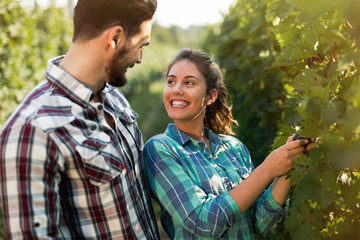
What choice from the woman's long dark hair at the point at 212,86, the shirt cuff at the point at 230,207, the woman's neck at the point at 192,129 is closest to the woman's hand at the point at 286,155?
the shirt cuff at the point at 230,207

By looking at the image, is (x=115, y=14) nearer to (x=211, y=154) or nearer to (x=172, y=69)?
(x=172, y=69)

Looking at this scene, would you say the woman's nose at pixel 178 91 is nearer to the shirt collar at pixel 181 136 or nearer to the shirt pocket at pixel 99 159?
the shirt collar at pixel 181 136

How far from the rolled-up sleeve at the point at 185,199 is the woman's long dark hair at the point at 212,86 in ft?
2.34

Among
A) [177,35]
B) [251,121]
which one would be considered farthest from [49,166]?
[177,35]

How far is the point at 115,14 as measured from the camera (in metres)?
1.75

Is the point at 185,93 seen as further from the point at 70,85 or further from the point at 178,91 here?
the point at 70,85

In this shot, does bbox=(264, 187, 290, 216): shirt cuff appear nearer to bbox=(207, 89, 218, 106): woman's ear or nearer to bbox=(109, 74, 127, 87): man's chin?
bbox=(207, 89, 218, 106): woman's ear

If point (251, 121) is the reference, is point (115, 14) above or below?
above

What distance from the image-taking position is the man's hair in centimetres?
174

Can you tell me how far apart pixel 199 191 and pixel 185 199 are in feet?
0.29

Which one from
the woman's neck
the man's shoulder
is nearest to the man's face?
the man's shoulder

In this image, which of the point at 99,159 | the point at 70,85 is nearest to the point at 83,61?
the point at 70,85

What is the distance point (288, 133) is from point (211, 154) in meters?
0.61

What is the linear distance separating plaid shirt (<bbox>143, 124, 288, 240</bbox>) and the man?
153 mm
